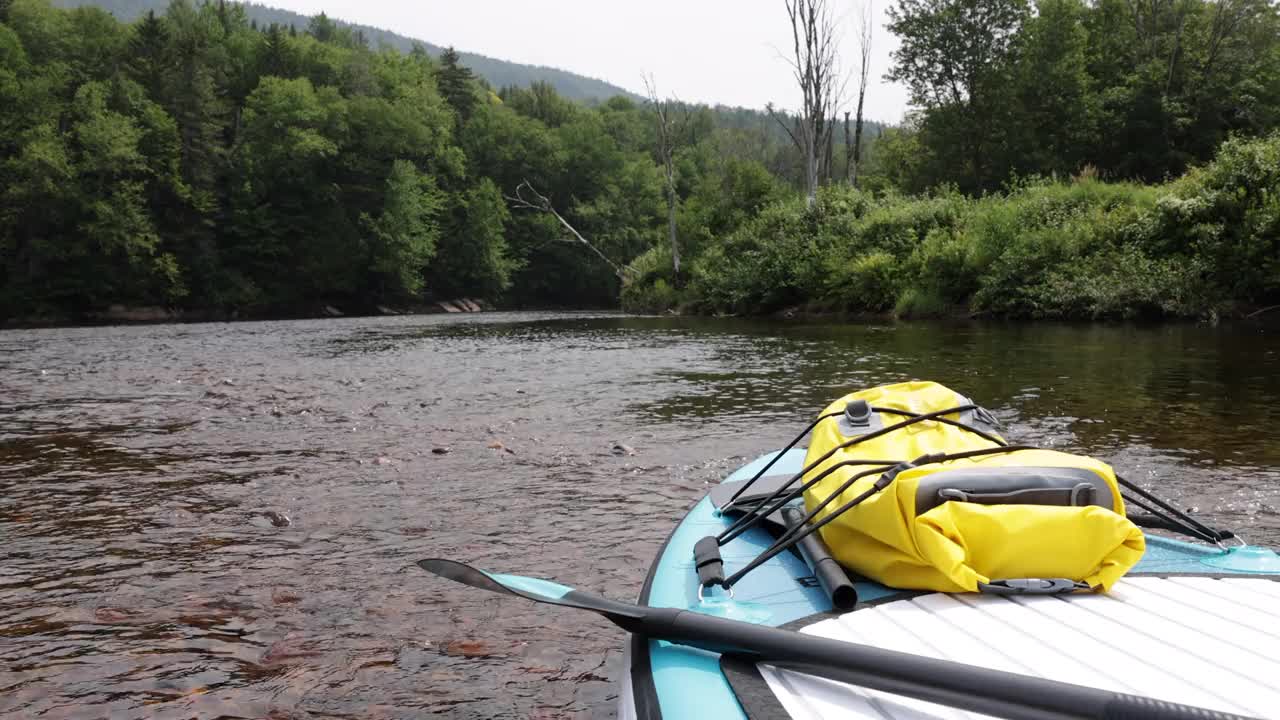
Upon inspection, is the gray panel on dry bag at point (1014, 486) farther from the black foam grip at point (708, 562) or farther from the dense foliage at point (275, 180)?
the dense foliage at point (275, 180)

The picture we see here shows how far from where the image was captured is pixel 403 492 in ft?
16.3

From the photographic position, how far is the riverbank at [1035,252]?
1557 centimetres

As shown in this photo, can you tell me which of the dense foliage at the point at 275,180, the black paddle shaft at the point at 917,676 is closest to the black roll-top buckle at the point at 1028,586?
the black paddle shaft at the point at 917,676

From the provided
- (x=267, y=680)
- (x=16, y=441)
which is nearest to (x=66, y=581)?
(x=267, y=680)

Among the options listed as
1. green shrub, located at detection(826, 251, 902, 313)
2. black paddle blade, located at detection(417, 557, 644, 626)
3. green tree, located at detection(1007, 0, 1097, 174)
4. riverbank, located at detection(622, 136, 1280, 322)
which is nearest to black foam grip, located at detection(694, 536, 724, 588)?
black paddle blade, located at detection(417, 557, 644, 626)

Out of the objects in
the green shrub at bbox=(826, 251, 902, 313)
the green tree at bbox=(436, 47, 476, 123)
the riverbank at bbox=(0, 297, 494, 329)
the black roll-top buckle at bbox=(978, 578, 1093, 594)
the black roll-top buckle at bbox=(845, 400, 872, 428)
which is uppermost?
the green tree at bbox=(436, 47, 476, 123)

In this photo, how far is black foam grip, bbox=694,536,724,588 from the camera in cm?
223

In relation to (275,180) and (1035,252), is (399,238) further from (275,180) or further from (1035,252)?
(1035,252)

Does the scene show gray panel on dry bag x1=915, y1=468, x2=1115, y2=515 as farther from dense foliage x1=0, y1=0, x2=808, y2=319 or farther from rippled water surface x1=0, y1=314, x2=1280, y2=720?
dense foliage x1=0, y1=0, x2=808, y2=319

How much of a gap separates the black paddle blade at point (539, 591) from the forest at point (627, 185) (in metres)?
17.1

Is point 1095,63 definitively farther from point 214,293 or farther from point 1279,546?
point 214,293

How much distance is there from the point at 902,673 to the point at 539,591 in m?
1.05

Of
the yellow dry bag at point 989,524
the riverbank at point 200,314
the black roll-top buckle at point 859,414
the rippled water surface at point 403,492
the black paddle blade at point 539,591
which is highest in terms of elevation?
the black roll-top buckle at point 859,414

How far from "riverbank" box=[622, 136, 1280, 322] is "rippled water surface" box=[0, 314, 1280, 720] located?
13.5 ft
